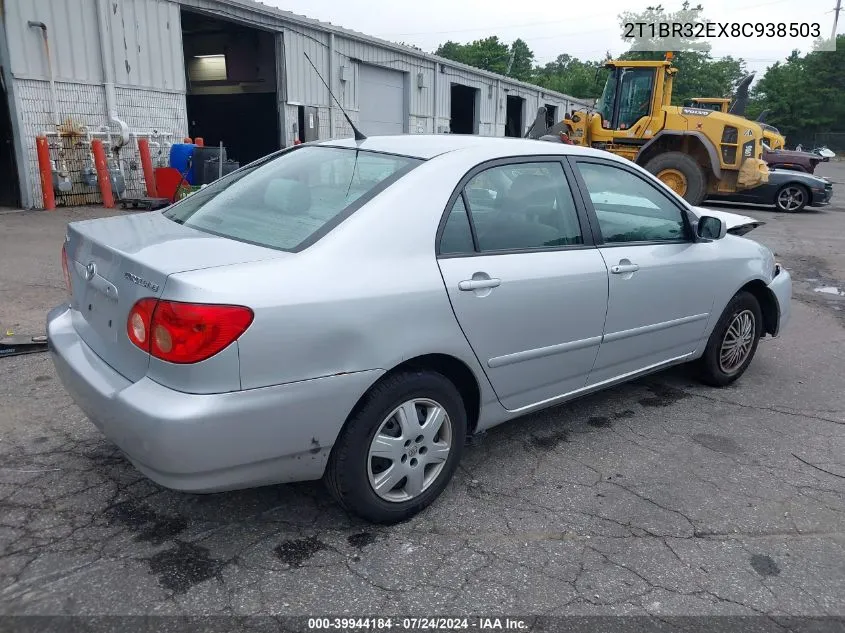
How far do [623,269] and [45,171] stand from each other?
33.1 feet

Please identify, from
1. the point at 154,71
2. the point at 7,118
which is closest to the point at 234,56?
the point at 154,71

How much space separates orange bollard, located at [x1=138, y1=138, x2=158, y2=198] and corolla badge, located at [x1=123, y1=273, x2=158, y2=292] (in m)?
10.5

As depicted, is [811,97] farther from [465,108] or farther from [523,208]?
[523,208]

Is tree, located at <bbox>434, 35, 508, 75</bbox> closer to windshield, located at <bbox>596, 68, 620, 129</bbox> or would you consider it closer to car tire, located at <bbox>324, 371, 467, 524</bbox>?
windshield, located at <bbox>596, 68, 620, 129</bbox>

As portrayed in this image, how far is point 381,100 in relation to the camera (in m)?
19.5

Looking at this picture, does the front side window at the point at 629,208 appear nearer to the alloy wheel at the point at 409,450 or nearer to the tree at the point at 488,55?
the alloy wheel at the point at 409,450

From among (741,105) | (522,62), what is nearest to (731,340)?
(741,105)

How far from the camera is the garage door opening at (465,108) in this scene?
2605 cm

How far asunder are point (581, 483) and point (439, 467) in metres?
0.77

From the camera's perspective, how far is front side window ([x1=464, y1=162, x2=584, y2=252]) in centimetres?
304

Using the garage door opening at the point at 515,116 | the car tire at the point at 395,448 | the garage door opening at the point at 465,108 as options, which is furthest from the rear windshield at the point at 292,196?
the garage door opening at the point at 515,116

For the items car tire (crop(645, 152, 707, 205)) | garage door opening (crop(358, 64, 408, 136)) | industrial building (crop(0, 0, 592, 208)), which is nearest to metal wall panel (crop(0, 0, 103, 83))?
industrial building (crop(0, 0, 592, 208))

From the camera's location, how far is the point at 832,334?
6086 millimetres

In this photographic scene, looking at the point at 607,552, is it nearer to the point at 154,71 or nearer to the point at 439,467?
the point at 439,467
